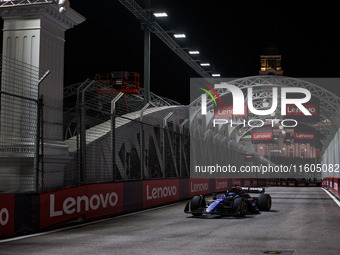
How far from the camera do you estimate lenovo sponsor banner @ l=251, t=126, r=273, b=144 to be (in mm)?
40719

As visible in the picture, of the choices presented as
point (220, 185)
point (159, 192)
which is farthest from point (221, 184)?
point (159, 192)

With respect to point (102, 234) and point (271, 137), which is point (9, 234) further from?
point (271, 137)

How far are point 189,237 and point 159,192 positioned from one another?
8.50 m

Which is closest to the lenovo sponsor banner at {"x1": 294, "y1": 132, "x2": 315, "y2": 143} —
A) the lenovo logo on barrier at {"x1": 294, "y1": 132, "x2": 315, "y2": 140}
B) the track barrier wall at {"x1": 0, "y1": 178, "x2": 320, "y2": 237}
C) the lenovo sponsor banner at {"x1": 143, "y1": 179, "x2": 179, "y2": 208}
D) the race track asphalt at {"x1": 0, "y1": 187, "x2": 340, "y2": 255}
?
the lenovo logo on barrier at {"x1": 294, "y1": 132, "x2": 315, "y2": 140}

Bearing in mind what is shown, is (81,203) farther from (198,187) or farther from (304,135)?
(304,135)

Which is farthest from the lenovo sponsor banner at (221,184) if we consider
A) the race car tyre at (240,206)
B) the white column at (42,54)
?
the white column at (42,54)

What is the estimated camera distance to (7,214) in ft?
30.1

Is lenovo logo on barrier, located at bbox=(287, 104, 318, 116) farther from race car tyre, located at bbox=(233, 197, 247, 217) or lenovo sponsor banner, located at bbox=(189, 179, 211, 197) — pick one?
race car tyre, located at bbox=(233, 197, 247, 217)

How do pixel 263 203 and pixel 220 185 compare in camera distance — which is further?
pixel 220 185

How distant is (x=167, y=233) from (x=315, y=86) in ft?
112

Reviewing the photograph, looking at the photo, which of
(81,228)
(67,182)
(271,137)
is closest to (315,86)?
(271,137)

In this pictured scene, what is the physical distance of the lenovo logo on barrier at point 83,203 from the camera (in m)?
10.7

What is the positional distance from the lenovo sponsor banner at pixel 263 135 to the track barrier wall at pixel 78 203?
22.4 meters

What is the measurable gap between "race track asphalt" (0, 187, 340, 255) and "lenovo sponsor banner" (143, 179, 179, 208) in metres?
3.38
